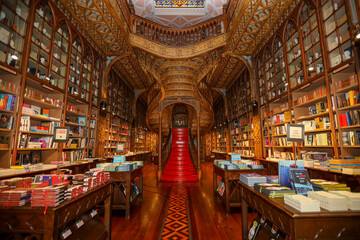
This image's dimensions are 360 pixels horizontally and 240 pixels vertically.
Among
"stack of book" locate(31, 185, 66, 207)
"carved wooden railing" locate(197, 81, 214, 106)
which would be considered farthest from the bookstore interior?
"carved wooden railing" locate(197, 81, 214, 106)

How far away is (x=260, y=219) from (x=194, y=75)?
678 centimetres

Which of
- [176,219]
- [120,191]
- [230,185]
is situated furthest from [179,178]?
[176,219]

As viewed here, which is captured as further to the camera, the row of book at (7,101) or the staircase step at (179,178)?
the staircase step at (179,178)

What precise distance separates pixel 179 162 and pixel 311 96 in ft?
17.3

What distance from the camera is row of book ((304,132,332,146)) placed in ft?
11.9

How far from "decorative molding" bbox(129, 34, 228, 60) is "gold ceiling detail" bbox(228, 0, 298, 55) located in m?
0.53

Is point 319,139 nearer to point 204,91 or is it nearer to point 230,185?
point 230,185

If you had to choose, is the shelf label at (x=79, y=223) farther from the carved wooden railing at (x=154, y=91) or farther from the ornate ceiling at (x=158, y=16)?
the carved wooden railing at (x=154, y=91)

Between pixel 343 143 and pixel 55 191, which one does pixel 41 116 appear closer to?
pixel 55 191

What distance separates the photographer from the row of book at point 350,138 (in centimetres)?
300

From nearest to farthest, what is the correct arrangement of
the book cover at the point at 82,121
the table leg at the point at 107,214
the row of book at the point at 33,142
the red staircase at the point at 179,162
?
the table leg at the point at 107,214, the row of book at the point at 33,142, the book cover at the point at 82,121, the red staircase at the point at 179,162

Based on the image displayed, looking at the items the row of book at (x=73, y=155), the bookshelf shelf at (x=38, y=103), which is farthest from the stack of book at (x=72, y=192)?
the row of book at (x=73, y=155)

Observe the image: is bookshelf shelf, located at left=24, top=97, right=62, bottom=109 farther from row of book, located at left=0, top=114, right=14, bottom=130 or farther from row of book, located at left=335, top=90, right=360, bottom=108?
row of book, located at left=335, top=90, right=360, bottom=108

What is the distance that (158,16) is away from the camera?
10.2m
